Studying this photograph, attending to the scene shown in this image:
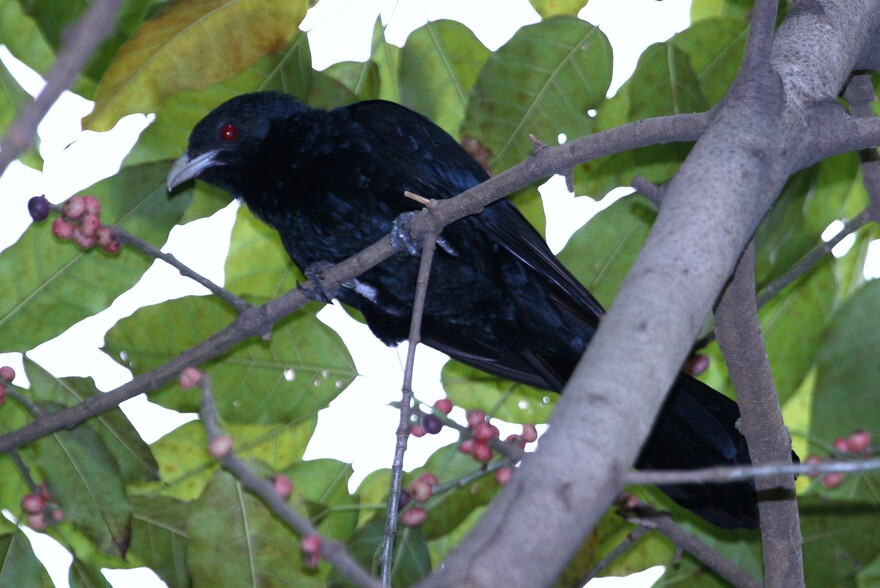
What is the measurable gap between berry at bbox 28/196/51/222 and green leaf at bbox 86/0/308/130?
25 cm

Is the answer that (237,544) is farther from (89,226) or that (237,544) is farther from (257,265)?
(257,265)

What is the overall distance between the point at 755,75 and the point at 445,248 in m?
1.74

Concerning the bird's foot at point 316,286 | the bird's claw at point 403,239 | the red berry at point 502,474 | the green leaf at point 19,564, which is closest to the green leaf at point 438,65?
the bird's claw at point 403,239

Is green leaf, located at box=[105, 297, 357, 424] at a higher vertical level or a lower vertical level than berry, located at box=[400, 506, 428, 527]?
higher

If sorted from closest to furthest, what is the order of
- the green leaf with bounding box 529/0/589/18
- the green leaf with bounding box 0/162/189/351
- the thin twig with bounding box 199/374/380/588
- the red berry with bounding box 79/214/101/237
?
the thin twig with bounding box 199/374/380/588 → the red berry with bounding box 79/214/101/237 → the green leaf with bounding box 0/162/189/351 → the green leaf with bounding box 529/0/589/18

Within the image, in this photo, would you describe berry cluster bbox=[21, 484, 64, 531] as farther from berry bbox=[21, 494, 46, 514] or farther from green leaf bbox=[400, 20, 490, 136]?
green leaf bbox=[400, 20, 490, 136]

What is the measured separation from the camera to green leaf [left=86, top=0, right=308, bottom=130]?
306cm

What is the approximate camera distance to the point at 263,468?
2.86m

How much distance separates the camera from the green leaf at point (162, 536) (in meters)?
3.09

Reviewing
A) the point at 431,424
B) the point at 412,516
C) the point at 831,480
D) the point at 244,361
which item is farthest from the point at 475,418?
the point at 831,480

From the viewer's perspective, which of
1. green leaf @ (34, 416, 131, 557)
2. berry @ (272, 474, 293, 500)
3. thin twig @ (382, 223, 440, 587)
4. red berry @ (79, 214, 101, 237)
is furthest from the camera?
red berry @ (79, 214, 101, 237)

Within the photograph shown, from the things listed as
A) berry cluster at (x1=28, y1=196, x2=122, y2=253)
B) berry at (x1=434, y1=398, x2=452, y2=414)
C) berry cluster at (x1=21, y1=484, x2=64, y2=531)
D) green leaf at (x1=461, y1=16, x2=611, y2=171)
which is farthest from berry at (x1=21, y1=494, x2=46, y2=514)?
green leaf at (x1=461, y1=16, x2=611, y2=171)

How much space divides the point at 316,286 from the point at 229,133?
3.74 feet

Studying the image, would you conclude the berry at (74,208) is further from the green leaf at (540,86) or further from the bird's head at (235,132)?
the green leaf at (540,86)
